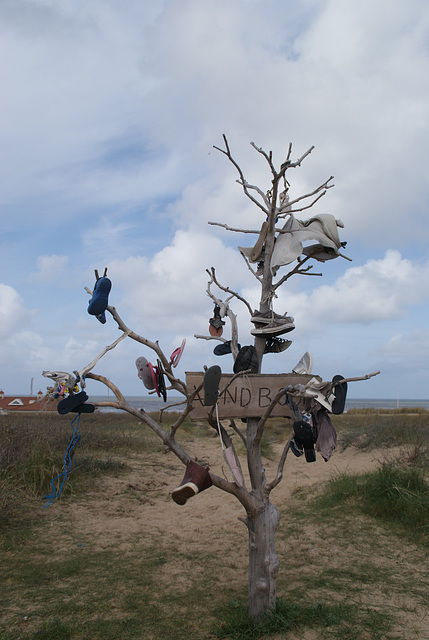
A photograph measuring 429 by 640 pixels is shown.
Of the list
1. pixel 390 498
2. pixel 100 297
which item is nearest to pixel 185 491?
pixel 100 297

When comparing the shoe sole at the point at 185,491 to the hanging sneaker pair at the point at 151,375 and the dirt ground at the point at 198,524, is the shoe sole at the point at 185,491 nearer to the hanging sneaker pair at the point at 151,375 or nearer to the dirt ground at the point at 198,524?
the hanging sneaker pair at the point at 151,375

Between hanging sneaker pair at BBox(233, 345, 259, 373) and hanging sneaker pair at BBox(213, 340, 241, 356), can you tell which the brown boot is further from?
hanging sneaker pair at BBox(213, 340, 241, 356)

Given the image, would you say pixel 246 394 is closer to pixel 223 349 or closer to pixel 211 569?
pixel 223 349

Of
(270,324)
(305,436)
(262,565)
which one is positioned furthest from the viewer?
(270,324)

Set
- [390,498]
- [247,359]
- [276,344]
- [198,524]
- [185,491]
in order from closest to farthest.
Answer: [185,491], [247,359], [276,344], [390,498], [198,524]

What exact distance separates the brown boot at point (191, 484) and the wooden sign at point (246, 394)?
0.51 m

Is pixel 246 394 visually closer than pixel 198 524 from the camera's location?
Yes

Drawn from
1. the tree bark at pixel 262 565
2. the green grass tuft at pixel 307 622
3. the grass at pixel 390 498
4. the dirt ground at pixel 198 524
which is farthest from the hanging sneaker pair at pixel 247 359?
the grass at pixel 390 498

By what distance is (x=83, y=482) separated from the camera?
7977 millimetres

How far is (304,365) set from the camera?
11.3 feet

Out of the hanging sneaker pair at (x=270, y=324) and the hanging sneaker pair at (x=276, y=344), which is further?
the hanging sneaker pair at (x=276, y=344)

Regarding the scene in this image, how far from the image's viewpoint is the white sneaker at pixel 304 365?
3402 millimetres

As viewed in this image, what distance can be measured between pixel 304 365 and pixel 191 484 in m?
1.28

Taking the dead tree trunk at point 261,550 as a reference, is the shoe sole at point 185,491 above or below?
above
